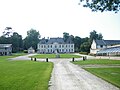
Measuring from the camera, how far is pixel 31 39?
521 ft

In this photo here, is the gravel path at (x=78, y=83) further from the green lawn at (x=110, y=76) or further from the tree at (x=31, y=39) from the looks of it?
the tree at (x=31, y=39)

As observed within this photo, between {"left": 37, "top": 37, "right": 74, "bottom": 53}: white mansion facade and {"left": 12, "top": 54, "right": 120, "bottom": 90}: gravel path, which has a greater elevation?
{"left": 37, "top": 37, "right": 74, "bottom": 53}: white mansion facade

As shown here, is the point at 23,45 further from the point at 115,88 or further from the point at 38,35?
the point at 115,88

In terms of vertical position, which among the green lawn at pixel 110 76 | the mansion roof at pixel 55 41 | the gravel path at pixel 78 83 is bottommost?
the green lawn at pixel 110 76

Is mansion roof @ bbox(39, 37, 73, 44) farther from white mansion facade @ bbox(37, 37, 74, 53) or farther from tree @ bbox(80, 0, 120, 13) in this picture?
tree @ bbox(80, 0, 120, 13)

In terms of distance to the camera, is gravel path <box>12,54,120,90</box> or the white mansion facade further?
the white mansion facade

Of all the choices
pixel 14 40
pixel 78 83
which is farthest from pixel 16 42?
pixel 78 83

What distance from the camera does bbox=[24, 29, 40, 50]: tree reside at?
154525 mm

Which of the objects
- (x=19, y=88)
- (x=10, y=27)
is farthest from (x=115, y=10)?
(x=10, y=27)

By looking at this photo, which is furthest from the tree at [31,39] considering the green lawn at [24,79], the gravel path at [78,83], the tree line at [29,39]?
the gravel path at [78,83]

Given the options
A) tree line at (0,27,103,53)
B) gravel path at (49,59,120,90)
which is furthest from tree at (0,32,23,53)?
gravel path at (49,59,120,90)

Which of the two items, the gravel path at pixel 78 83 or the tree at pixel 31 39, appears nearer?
the gravel path at pixel 78 83

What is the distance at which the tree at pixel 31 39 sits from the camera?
15452cm

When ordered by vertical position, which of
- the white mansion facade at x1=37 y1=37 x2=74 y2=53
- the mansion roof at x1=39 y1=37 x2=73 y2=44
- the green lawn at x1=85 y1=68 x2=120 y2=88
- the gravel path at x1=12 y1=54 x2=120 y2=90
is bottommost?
the green lawn at x1=85 y1=68 x2=120 y2=88
